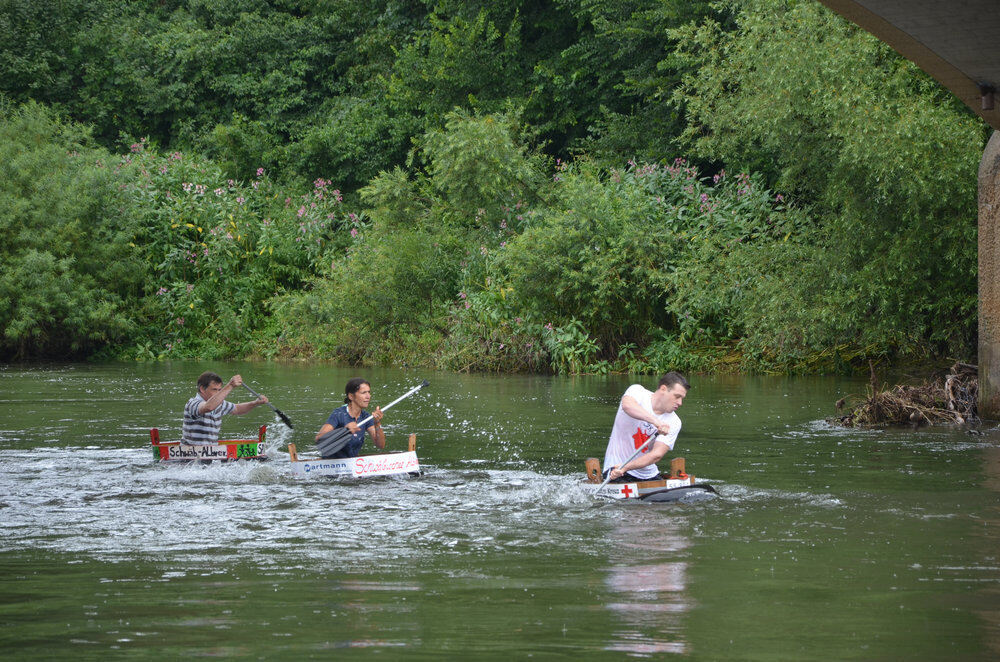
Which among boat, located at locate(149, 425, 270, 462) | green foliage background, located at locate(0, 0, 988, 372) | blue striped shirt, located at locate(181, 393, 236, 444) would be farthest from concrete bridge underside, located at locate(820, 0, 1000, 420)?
blue striped shirt, located at locate(181, 393, 236, 444)

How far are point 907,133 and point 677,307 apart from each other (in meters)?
9.28

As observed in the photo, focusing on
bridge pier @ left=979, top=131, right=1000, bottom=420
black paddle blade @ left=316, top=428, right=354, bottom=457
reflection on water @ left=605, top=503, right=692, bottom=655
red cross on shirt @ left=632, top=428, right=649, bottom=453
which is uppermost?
bridge pier @ left=979, top=131, right=1000, bottom=420

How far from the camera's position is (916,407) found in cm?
1809

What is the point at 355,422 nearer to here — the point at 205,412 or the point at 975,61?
the point at 205,412

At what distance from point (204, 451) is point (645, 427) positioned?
17.6 ft

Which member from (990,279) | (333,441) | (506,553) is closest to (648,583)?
(506,553)

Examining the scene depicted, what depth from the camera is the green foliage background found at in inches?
915

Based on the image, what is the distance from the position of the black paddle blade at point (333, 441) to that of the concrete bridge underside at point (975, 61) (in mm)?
6266

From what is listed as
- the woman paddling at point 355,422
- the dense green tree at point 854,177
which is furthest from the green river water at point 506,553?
the dense green tree at point 854,177

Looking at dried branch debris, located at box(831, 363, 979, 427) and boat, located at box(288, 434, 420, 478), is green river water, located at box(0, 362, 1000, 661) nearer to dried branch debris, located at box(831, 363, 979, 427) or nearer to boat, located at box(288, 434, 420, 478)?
boat, located at box(288, 434, 420, 478)

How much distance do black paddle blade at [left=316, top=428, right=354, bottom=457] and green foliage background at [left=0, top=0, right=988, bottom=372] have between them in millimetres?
10690

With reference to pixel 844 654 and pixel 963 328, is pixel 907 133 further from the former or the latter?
pixel 844 654

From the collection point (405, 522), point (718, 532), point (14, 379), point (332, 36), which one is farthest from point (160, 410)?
point (332, 36)

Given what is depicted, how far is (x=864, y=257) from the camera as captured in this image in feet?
79.1
